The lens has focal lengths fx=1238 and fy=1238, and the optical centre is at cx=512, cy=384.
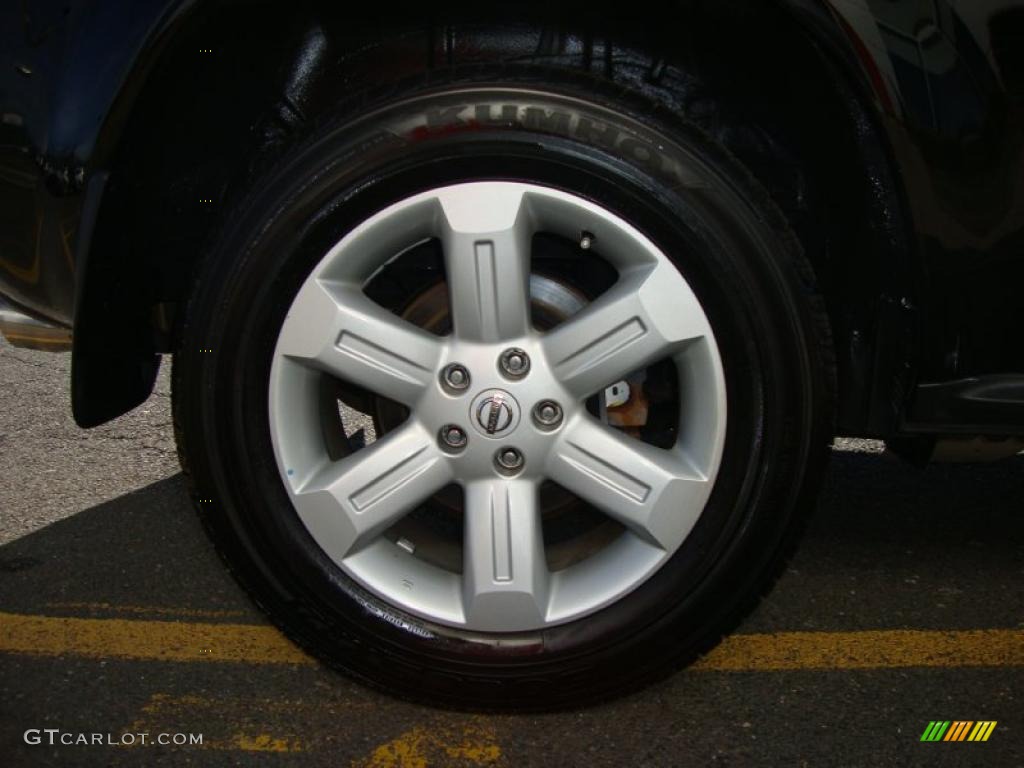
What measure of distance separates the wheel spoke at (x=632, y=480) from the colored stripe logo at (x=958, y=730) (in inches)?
19.8

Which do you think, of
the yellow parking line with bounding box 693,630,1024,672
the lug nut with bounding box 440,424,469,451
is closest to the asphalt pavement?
the yellow parking line with bounding box 693,630,1024,672

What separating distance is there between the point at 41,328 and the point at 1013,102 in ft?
5.70

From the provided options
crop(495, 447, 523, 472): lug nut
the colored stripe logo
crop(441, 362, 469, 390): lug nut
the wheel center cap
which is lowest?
the colored stripe logo

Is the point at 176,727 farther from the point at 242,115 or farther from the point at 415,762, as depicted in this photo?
the point at 242,115

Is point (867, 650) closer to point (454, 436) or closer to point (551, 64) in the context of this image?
point (454, 436)

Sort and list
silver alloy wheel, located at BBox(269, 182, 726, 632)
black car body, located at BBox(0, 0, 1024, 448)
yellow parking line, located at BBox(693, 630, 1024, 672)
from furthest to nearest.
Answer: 1. yellow parking line, located at BBox(693, 630, 1024, 672)
2. silver alloy wheel, located at BBox(269, 182, 726, 632)
3. black car body, located at BBox(0, 0, 1024, 448)

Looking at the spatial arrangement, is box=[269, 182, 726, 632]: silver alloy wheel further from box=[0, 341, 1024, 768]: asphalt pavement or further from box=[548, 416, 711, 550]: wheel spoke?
box=[0, 341, 1024, 768]: asphalt pavement

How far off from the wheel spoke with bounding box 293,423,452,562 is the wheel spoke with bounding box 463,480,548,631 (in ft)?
0.27

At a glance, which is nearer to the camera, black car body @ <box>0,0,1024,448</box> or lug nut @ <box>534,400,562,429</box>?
black car body @ <box>0,0,1024,448</box>

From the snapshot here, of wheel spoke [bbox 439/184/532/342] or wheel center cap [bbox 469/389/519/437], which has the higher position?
wheel spoke [bbox 439/184/532/342]

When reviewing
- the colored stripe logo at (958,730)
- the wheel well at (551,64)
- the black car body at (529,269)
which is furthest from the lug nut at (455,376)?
the colored stripe logo at (958,730)

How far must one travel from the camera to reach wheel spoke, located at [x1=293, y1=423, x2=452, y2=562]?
196 centimetres

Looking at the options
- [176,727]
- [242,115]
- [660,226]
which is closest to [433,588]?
[176,727]

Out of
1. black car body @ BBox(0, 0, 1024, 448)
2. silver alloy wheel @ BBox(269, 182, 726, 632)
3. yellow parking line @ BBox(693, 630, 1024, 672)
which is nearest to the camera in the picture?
black car body @ BBox(0, 0, 1024, 448)
